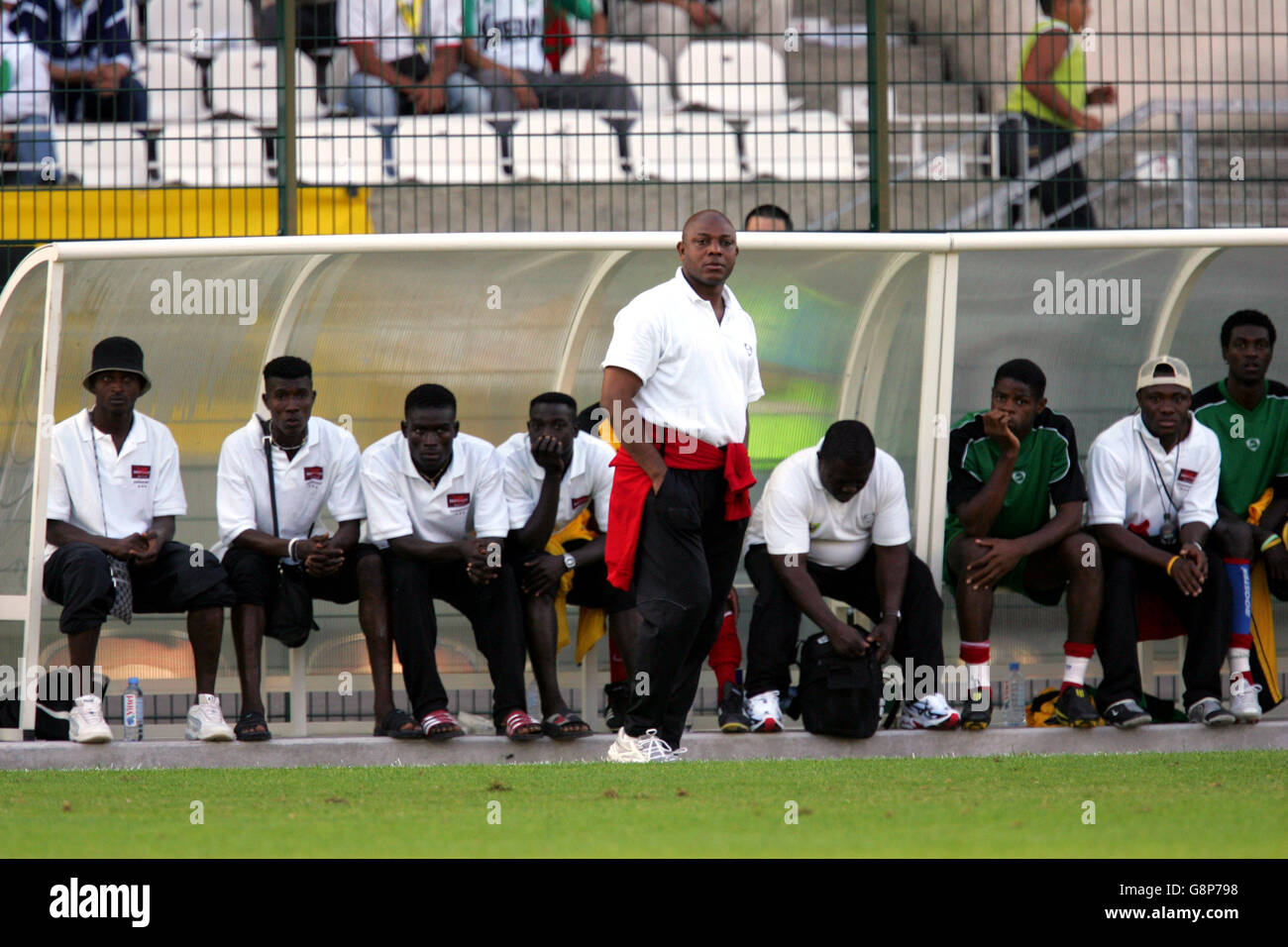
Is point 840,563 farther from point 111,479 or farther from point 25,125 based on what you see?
point 25,125

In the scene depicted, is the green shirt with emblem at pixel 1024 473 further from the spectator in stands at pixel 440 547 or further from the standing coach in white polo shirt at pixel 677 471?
the spectator in stands at pixel 440 547

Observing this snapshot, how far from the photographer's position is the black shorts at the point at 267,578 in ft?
20.7

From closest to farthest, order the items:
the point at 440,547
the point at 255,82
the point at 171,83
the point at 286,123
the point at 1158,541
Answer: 1. the point at 440,547
2. the point at 1158,541
3. the point at 286,123
4. the point at 255,82
5. the point at 171,83

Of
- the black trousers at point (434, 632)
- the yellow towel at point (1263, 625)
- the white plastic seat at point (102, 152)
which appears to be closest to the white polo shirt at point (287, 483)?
the black trousers at point (434, 632)

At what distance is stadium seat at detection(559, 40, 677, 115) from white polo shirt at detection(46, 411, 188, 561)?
2805 mm

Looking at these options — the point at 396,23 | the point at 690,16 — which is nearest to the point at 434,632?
the point at 396,23

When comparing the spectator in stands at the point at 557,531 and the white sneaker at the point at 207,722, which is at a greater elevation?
the spectator in stands at the point at 557,531

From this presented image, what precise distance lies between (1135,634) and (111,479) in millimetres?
3864

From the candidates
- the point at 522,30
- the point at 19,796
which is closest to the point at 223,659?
the point at 19,796

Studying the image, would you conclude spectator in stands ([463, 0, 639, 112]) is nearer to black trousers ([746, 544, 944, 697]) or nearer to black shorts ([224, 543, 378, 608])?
black shorts ([224, 543, 378, 608])

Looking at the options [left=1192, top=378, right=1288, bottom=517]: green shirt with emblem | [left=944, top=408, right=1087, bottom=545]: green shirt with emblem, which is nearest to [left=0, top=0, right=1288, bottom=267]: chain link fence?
[left=944, top=408, right=1087, bottom=545]: green shirt with emblem

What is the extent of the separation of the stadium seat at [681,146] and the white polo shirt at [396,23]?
3.52 feet

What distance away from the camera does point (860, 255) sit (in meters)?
6.90

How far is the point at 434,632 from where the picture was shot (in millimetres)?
6254
